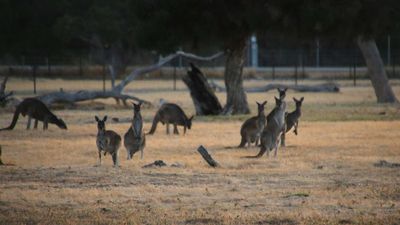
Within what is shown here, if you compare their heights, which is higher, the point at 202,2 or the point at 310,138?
the point at 202,2

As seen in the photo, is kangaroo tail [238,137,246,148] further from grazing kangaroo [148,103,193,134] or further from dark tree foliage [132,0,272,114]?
dark tree foliage [132,0,272,114]

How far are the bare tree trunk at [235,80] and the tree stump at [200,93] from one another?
0.51 metres

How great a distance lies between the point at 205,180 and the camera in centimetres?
1795

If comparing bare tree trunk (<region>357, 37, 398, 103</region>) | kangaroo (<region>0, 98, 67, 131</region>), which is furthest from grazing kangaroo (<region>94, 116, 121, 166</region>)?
bare tree trunk (<region>357, 37, 398, 103</region>)

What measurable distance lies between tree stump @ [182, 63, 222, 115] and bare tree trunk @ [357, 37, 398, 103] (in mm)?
8504

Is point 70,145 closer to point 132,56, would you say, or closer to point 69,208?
point 69,208

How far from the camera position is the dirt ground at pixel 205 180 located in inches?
559

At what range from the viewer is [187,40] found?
36375mm

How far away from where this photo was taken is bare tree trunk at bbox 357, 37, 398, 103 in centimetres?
4334

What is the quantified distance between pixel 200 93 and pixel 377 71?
9886 millimetres

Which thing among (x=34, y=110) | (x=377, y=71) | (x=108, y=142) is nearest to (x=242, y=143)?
(x=108, y=142)

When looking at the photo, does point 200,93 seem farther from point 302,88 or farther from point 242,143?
point 302,88

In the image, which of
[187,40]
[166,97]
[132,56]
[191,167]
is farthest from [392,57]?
[191,167]

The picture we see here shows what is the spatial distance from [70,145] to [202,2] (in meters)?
10.9
